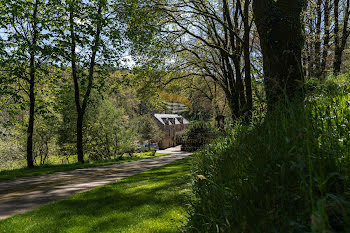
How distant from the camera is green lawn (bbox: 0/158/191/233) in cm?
418

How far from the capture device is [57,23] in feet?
41.3

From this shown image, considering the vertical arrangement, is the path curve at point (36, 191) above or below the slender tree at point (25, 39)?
below

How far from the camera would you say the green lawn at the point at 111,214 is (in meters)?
4.18

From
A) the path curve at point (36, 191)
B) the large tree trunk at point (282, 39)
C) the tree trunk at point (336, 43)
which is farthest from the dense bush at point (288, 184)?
the tree trunk at point (336, 43)

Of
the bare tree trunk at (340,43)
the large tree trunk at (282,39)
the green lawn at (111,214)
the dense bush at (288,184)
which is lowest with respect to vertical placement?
the green lawn at (111,214)

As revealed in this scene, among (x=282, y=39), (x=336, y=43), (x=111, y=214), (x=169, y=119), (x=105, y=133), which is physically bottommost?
(x=111, y=214)

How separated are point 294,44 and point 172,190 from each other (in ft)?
17.1

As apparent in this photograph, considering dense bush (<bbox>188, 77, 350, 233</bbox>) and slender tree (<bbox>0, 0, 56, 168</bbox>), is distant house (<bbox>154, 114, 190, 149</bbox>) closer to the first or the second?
slender tree (<bbox>0, 0, 56, 168</bbox>)

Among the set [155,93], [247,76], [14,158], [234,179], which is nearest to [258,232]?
[234,179]

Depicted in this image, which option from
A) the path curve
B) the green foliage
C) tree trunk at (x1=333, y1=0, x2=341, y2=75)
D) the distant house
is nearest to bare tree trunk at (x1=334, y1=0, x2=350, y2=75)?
tree trunk at (x1=333, y1=0, x2=341, y2=75)

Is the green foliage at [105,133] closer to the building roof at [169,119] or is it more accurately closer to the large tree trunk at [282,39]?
the large tree trunk at [282,39]

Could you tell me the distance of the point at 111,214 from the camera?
4.82m

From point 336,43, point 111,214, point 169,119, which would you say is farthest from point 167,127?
point 111,214

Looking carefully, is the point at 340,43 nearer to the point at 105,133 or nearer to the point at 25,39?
the point at 25,39
